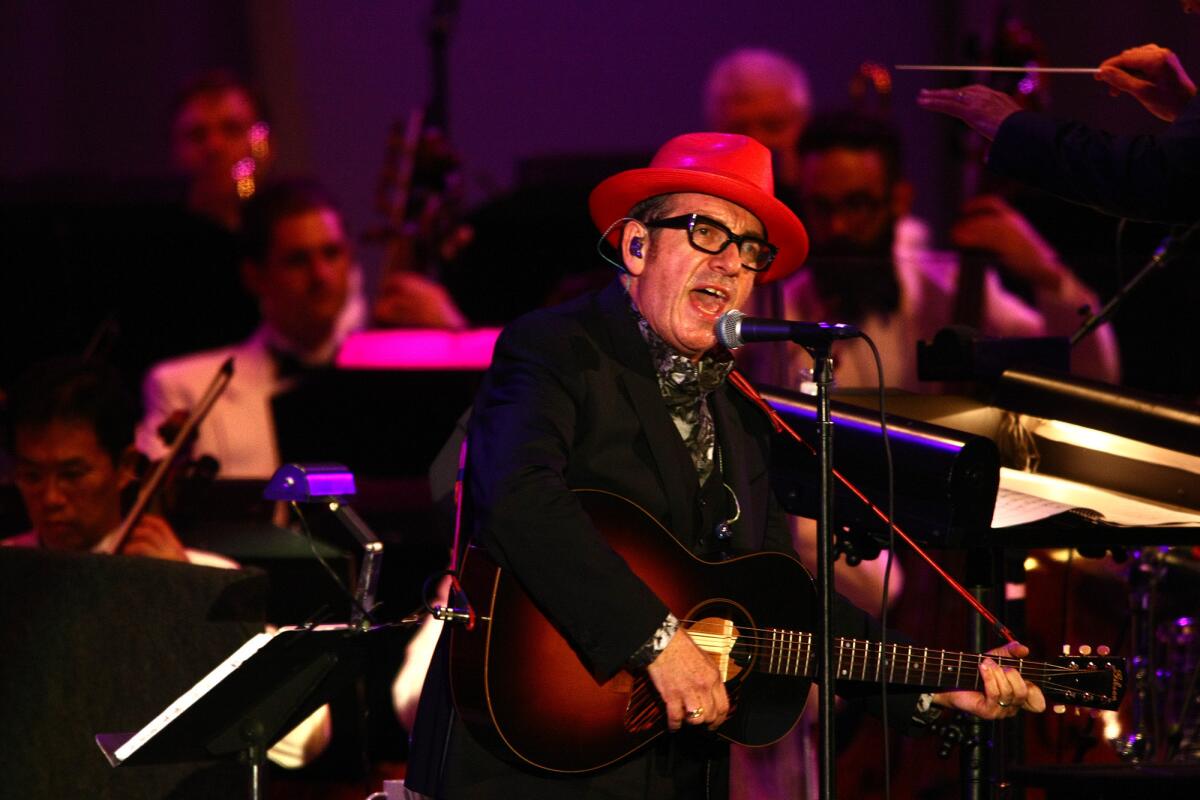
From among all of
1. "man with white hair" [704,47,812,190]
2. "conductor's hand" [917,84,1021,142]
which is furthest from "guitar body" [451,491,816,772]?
"man with white hair" [704,47,812,190]

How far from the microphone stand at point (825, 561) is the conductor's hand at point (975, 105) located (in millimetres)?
954

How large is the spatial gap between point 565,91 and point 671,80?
64 centimetres

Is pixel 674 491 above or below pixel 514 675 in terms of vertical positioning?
above

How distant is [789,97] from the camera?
771cm

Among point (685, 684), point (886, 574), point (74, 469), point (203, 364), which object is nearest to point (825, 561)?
point (886, 574)

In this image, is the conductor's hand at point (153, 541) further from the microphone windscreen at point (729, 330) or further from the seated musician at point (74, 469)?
the microphone windscreen at point (729, 330)

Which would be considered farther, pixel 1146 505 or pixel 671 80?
pixel 671 80

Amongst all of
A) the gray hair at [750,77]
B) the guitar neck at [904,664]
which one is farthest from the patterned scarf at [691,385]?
the gray hair at [750,77]

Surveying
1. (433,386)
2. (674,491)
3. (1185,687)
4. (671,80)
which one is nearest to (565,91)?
(671,80)

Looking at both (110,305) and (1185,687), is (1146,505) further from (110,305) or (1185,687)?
(110,305)

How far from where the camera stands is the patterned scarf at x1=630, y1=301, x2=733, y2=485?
367 centimetres

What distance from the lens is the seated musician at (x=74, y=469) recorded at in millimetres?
5223

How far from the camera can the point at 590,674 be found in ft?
10.9

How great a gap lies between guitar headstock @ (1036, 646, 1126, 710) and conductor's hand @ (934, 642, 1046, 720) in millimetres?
45
